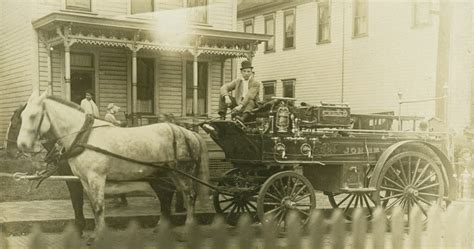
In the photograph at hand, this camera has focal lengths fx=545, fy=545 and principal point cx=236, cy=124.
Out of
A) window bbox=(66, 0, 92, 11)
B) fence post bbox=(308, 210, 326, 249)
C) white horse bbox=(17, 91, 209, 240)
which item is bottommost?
fence post bbox=(308, 210, 326, 249)

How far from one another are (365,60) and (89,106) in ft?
7.74

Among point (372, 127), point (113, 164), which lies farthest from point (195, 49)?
point (372, 127)

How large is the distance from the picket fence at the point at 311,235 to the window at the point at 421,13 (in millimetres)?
1582

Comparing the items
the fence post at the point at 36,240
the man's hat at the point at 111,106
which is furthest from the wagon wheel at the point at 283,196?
the fence post at the point at 36,240

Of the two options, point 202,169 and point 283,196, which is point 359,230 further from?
point 202,169

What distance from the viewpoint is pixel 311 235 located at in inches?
114

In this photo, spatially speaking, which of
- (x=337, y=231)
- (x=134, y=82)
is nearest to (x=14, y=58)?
(x=134, y=82)

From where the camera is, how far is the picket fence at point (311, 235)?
2.38 m

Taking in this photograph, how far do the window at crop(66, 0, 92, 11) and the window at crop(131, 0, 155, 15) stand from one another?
14.1 inches

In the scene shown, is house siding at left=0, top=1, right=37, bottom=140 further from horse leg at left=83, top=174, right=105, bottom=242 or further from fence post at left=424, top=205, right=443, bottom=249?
fence post at left=424, top=205, right=443, bottom=249

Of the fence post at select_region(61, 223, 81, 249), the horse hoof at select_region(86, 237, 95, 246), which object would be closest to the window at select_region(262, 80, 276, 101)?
the horse hoof at select_region(86, 237, 95, 246)

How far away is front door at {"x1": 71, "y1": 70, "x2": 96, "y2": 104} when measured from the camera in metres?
3.82

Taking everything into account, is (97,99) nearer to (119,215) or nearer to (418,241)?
(119,215)

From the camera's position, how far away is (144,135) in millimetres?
4281
